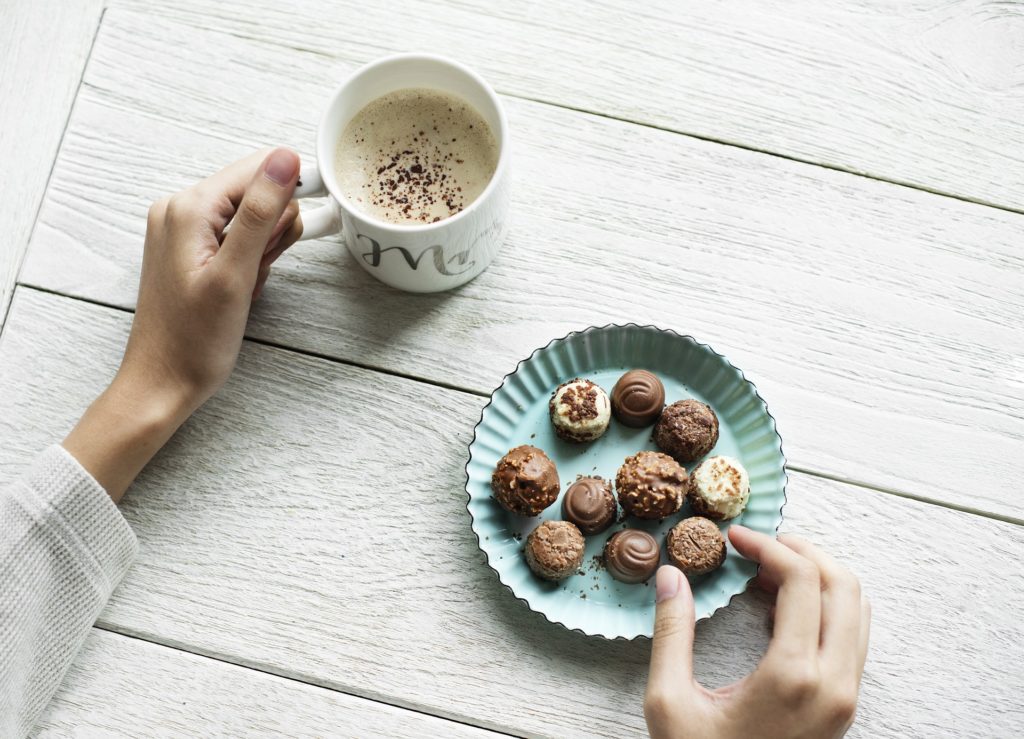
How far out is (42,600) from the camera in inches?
36.3

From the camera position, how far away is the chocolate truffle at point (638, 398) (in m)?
0.96

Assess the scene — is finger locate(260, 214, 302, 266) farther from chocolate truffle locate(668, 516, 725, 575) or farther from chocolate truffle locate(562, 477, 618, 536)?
chocolate truffle locate(668, 516, 725, 575)

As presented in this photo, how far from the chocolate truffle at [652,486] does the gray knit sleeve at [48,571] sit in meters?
0.56

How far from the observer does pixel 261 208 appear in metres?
0.87

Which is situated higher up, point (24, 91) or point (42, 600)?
point (24, 91)

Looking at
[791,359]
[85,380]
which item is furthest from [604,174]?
[85,380]

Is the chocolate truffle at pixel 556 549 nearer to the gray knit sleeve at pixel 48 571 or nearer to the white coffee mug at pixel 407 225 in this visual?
the white coffee mug at pixel 407 225

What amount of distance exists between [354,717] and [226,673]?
0.51 feet

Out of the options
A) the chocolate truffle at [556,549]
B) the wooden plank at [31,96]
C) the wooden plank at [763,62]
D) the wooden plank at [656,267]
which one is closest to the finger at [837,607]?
the wooden plank at [656,267]

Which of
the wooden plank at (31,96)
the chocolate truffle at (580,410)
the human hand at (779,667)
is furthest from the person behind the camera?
the wooden plank at (31,96)

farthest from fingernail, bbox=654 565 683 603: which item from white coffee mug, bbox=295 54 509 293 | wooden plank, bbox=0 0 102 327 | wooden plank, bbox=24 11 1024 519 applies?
wooden plank, bbox=0 0 102 327

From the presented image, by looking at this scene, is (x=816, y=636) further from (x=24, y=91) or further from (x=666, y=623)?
(x=24, y=91)

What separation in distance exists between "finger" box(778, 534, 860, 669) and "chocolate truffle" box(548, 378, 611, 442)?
0.25m

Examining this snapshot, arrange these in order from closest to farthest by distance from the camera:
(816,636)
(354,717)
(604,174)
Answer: (816,636), (354,717), (604,174)
